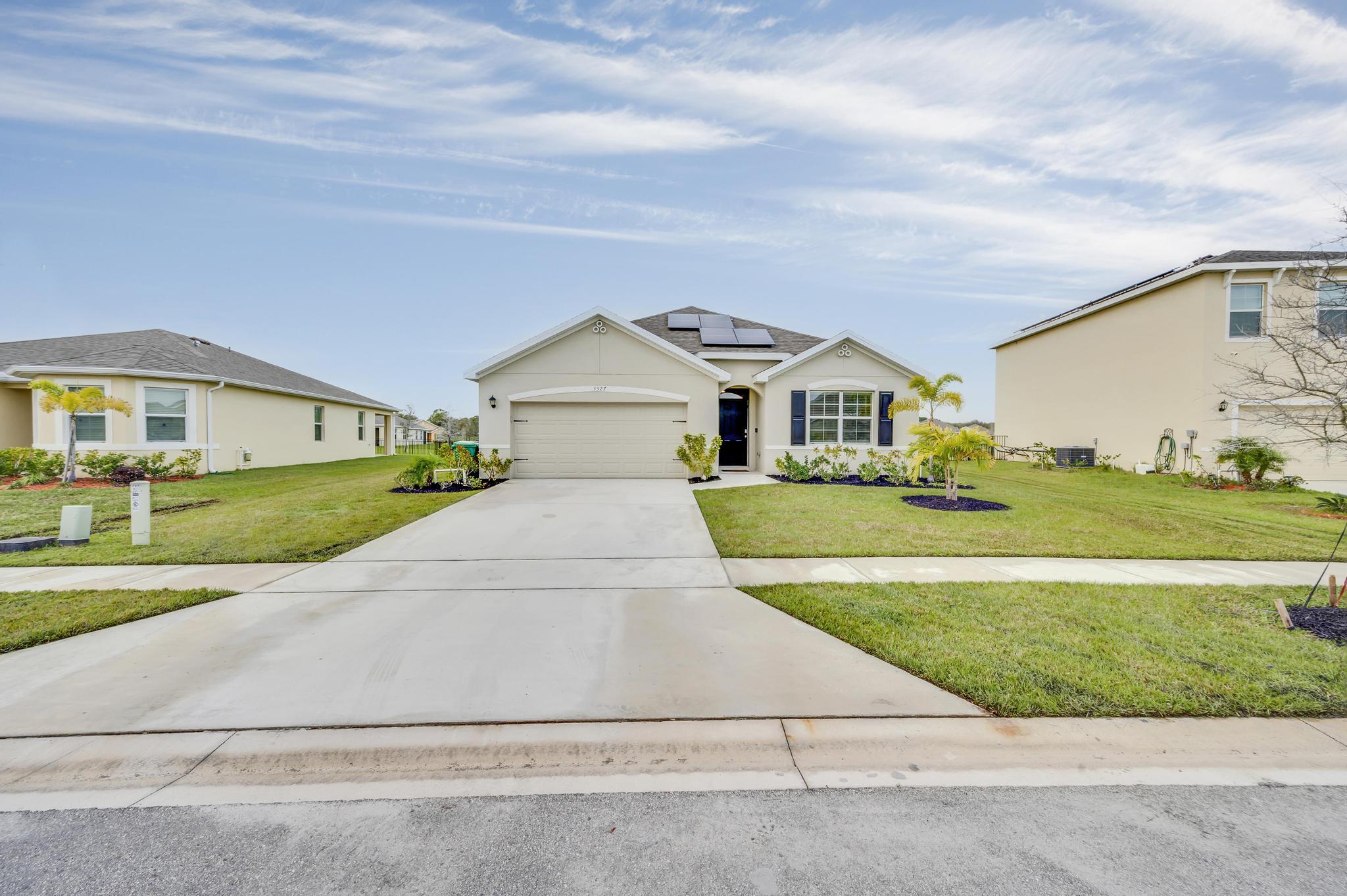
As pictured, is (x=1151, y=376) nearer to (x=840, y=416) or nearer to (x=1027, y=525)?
(x=840, y=416)

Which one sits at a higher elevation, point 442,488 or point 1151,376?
point 1151,376

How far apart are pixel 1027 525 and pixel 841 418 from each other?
22.7 ft

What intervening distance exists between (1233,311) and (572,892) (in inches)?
851

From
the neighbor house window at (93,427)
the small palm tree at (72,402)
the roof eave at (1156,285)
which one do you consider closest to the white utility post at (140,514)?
the small palm tree at (72,402)

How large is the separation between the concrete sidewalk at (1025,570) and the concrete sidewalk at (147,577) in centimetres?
507

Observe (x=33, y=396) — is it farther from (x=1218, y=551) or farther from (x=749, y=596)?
(x=1218, y=551)

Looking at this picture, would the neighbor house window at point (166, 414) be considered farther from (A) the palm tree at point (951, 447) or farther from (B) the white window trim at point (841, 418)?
(A) the palm tree at point (951, 447)

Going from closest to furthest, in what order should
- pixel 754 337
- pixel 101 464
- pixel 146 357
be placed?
pixel 101 464, pixel 146 357, pixel 754 337

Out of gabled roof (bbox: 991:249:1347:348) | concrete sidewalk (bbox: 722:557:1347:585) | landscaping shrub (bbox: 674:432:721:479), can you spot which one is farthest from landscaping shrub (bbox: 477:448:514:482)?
gabled roof (bbox: 991:249:1347:348)

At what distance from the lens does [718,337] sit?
1745cm

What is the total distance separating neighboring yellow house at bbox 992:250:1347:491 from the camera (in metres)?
14.9

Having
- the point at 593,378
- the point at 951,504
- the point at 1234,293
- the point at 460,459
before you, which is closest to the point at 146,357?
the point at 460,459

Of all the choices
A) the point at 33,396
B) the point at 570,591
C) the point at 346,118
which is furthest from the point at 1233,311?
the point at 33,396

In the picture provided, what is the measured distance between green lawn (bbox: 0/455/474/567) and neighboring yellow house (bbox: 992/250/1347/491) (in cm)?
1857
